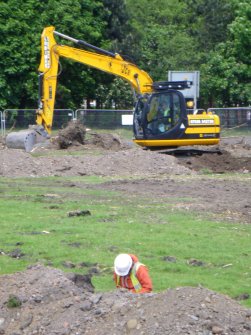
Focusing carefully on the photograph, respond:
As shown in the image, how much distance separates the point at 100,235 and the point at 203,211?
13.0ft

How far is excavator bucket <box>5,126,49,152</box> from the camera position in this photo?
3709 cm

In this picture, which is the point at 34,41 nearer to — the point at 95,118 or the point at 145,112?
the point at 95,118

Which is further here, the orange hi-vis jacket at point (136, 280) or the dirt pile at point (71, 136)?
the dirt pile at point (71, 136)

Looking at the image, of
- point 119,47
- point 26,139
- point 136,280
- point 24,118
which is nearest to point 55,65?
point 26,139

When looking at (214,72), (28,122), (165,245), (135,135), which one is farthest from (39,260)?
(214,72)

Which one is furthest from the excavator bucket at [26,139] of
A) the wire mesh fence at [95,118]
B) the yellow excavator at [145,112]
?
the wire mesh fence at [95,118]

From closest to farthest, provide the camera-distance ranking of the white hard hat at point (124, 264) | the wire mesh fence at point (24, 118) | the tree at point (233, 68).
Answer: the white hard hat at point (124, 264) → the wire mesh fence at point (24, 118) → the tree at point (233, 68)

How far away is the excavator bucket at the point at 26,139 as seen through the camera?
37094 mm

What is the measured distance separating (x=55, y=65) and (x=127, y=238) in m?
22.2

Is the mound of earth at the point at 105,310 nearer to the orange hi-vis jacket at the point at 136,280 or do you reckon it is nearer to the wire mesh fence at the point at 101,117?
the orange hi-vis jacket at the point at 136,280

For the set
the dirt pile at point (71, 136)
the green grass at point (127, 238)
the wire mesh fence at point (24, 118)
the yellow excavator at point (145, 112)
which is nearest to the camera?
the green grass at point (127, 238)

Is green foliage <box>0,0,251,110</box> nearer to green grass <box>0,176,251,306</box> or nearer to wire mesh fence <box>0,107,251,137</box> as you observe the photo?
wire mesh fence <box>0,107,251,137</box>

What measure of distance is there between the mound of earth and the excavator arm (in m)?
26.3

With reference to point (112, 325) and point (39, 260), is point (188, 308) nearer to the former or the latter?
point (112, 325)
